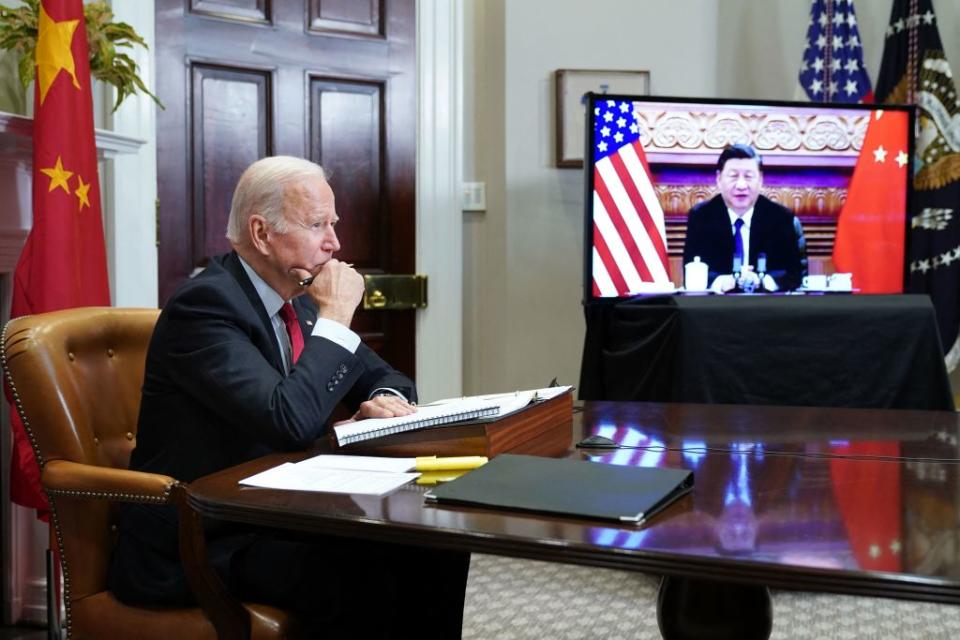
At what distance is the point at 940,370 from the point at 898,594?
2823 millimetres

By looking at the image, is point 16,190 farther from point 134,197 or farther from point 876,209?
point 876,209

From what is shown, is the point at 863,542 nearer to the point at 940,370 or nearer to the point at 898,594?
the point at 898,594

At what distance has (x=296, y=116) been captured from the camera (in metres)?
3.84

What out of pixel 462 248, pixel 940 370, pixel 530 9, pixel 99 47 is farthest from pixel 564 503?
pixel 530 9

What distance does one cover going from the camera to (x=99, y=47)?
2.82 metres

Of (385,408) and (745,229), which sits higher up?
(745,229)

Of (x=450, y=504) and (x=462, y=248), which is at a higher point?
(x=462, y=248)

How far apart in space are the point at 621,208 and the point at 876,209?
103 centimetres

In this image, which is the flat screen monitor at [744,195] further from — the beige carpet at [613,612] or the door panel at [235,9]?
the door panel at [235,9]

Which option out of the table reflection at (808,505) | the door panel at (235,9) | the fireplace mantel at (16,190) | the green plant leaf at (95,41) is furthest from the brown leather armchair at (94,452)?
the door panel at (235,9)

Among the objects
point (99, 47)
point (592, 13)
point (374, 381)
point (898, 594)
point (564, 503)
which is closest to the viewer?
point (898, 594)

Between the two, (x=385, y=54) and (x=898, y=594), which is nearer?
(x=898, y=594)

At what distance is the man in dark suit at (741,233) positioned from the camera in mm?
3787

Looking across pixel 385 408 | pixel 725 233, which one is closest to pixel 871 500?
pixel 385 408
